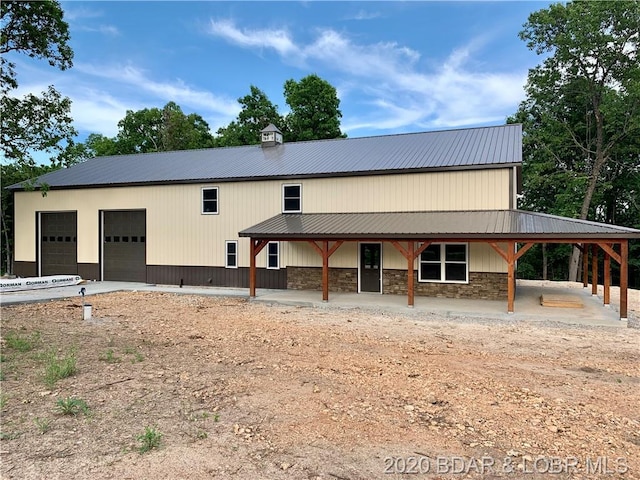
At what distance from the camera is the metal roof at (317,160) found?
13680mm

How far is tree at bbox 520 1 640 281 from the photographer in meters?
20.4

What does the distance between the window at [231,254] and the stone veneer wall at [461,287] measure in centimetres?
608

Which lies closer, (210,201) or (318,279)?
(318,279)

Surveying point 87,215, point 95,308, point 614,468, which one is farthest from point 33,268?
point 614,468

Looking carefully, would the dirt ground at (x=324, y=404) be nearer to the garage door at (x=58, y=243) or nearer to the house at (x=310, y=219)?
the house at (x=310, y=219)

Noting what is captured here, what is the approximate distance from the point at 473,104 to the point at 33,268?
26.9m

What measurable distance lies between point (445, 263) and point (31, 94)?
13.1 meters

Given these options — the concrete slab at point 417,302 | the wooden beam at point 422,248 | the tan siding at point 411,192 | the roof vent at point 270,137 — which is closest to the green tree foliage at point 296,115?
the roof vent at point 270,137

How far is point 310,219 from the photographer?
14.2 metres

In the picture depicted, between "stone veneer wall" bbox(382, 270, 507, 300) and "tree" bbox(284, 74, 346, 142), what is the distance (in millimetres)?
23004

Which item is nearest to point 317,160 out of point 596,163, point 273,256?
point 273,256

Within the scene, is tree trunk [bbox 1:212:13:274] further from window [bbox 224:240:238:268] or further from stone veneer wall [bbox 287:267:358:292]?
stone veneer wall [bbox 287:267:358:292]

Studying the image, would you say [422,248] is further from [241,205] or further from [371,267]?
[241,205]

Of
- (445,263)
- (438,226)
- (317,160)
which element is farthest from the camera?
(317,160)
